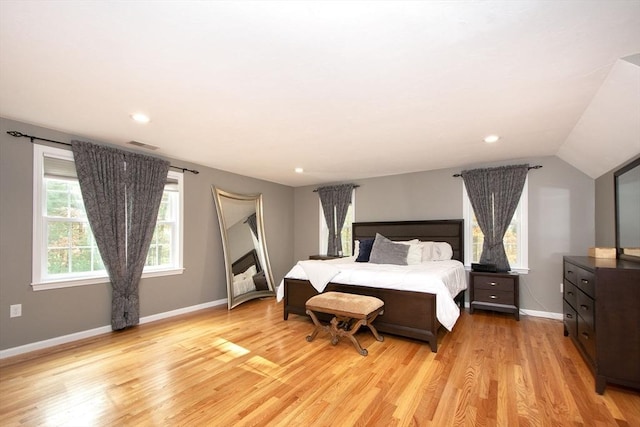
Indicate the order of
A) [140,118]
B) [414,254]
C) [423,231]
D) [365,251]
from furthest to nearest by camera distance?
[423,231] → [365,251] → [414,254] → [140,118]

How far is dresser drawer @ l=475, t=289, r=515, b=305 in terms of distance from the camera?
4012 millimetres

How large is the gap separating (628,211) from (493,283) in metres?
1.68

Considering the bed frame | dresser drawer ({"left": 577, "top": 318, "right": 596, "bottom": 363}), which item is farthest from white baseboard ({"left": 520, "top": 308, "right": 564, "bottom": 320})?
dresser drawer ({"left": 577, "top": 318, "right": 596, "bottom": 363})

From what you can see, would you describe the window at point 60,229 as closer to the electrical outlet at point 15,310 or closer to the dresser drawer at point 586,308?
the electrical outlet at point 15,310

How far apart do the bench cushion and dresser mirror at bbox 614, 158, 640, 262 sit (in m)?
2.35

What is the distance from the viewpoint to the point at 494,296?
4.10m

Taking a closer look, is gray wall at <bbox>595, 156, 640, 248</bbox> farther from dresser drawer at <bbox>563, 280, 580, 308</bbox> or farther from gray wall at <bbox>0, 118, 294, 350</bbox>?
gray wall at <bbox>0, 118, 294, 350</bbox>

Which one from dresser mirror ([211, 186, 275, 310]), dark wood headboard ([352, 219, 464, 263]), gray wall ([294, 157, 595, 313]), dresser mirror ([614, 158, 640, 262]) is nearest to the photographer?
dresser mirror ([614, 158, 640, 262])

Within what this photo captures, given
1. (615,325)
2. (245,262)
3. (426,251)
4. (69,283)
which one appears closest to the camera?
(615,325)

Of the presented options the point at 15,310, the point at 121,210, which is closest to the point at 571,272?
the point at 121,210

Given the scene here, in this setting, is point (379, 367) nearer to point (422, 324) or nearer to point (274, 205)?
point (422, 324)

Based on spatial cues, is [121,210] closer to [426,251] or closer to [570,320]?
[426,251]

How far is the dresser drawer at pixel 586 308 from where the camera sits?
7.67ft

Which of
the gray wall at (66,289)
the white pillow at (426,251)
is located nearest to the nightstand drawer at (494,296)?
the white pillow at (426,251)
